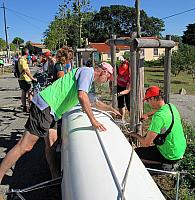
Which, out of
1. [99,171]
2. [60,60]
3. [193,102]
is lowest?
[193,102]

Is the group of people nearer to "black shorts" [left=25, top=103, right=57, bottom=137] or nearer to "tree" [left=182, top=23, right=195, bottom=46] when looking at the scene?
"black shorts" [left=25, top=103, right=57, bottom=137]

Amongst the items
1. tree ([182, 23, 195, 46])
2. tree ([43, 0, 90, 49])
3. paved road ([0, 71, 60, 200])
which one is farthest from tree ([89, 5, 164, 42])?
paved road ([0, 71, 60, 200])

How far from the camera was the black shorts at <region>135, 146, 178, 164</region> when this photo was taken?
13.1ft

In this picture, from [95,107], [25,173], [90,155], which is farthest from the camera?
[25,173]

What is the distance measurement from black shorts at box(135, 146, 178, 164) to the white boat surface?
29.0 inches

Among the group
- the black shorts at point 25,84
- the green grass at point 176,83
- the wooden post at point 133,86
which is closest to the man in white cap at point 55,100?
the wooden post at point 133,86

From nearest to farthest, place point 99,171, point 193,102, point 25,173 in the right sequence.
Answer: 1. point 99,171
2. point 25,173
3. point 193,102

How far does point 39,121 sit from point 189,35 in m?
82.3

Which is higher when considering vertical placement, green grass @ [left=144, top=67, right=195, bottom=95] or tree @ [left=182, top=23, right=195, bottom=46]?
tree @ [left=182, top=23, right=195, bottom=46]

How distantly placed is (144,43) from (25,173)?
8.14ft

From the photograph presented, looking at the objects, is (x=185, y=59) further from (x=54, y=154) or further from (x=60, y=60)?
(x=54, y=154)

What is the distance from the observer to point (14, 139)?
684 centimetres

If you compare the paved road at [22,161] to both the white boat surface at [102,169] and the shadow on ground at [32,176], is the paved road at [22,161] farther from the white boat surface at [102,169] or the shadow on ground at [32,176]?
the white boat surface at [102,169]

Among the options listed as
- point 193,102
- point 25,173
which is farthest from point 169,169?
point 193,102
